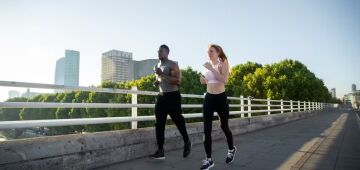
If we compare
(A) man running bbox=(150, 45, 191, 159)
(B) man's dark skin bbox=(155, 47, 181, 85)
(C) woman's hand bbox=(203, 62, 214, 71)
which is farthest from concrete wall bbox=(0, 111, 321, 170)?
(C) woman's hand bbox=(203, 62, 214, 71)

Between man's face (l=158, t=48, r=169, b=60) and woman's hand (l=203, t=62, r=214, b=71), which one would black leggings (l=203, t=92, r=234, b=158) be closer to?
woman's hand (l=203, t=62, r=214, b=71)

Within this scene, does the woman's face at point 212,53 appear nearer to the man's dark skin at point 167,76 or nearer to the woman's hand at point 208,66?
the woman's hand at point 208,66

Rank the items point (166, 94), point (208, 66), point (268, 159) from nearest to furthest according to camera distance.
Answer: point (208, 66) → point (166, 94) → point (268, 159)

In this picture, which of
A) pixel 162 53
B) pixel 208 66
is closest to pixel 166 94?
pixel 162 53

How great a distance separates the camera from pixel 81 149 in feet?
13.5

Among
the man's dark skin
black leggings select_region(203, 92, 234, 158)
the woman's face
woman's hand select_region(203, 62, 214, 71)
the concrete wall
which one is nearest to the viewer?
the concrete wall

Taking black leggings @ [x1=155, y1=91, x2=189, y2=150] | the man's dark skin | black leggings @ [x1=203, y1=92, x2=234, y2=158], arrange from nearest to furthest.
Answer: black leggings @ [x1=203, y1=92, x2=234, y2=158], the man's dark skin, black leggings @ [x1=155, y1=91, x2=189, y2=150]

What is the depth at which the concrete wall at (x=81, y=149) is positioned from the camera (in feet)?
10.9

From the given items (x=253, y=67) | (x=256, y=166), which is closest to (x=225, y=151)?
(x=256, y=166)

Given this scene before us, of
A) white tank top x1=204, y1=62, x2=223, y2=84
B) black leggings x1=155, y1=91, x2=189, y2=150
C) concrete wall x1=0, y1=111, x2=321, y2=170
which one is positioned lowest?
concrete wall x1=0, y1=111, x2=321, y2=170

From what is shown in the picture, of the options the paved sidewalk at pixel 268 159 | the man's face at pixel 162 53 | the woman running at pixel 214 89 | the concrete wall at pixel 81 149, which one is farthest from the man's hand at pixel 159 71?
the paved sidewalk at pixel 268 159

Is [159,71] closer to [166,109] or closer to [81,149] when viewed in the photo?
[166,109]

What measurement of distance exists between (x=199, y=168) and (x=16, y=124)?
8.32 feet

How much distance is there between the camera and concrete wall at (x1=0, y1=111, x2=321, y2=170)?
10.9 feet
